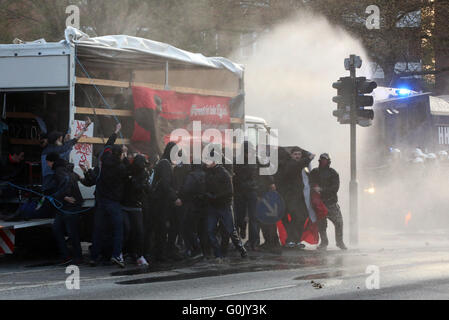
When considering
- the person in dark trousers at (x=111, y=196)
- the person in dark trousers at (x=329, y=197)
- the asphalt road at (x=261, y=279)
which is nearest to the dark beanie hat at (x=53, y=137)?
the person in dark trousers at (x=111, y=196)

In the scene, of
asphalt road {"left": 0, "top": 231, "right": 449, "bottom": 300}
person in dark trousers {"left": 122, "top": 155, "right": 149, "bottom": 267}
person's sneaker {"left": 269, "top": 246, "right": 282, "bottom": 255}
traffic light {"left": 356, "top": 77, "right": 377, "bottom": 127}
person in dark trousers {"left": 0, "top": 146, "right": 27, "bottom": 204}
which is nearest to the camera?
asphalt road {"left": 0, "top": 231, "right": 449, "bottom": 300}

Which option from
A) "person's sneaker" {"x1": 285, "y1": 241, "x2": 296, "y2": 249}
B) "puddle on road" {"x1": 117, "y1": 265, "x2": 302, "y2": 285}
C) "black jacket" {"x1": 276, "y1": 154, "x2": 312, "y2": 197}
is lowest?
"puddle on road" {"x1": 117, "y1": 265, "x2": 302, "y2": 285}

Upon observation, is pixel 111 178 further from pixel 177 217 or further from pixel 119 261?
pixel 177 217

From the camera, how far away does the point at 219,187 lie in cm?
1119

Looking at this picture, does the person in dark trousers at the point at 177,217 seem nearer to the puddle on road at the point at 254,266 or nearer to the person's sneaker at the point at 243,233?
the puddle on road at the point at 254,266

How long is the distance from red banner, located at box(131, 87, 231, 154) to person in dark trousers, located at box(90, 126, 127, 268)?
3.36 feet

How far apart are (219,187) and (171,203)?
79 centimetres

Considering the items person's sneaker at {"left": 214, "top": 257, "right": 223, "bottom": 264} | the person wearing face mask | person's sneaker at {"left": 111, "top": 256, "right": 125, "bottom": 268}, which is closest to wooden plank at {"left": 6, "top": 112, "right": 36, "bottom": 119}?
the person wearing face mask

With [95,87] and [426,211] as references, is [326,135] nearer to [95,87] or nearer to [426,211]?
[426,211]

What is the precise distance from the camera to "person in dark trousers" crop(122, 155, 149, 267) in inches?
412

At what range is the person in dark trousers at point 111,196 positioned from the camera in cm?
1026

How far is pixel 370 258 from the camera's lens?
11703 mm

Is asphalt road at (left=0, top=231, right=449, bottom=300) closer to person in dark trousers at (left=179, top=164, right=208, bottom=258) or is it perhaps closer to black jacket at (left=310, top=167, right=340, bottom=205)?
person in dark trousers at (left=179, top=164, right=208, bottom=258)
